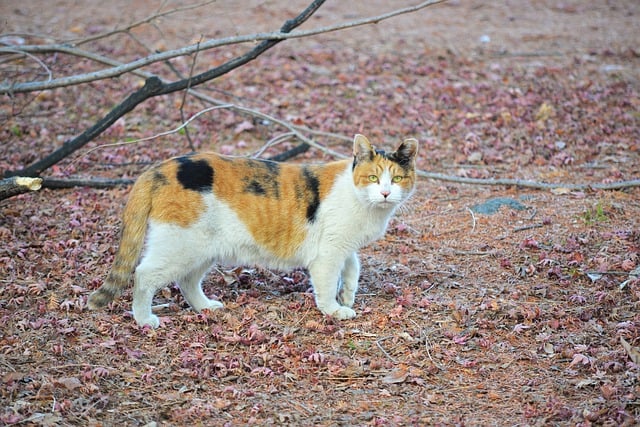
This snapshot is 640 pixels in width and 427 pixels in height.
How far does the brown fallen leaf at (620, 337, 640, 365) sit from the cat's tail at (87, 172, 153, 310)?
367 cm

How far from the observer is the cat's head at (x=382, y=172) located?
5609 mm

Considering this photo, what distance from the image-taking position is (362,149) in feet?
18.7

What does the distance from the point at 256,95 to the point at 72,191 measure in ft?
12.1

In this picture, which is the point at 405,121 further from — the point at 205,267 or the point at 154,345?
the point at 154,345

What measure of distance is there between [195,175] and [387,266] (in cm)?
224

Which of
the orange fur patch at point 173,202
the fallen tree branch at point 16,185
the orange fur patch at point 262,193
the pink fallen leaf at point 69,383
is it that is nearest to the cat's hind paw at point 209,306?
the orange fur patch at point 262,193

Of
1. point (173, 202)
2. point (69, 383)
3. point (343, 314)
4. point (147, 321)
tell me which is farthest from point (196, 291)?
point (69, 383)

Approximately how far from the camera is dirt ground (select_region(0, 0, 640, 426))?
471cm

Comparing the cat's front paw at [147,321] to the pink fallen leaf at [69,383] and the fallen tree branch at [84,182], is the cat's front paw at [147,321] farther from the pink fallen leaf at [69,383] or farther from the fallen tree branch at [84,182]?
the fallen tree branch at [84,182]

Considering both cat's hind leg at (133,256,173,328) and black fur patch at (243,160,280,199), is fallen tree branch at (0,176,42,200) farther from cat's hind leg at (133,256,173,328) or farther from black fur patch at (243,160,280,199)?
black fur patch at (243,160,280,199)

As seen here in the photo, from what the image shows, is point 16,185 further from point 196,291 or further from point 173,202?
point 196,291

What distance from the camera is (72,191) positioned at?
27.5 feet

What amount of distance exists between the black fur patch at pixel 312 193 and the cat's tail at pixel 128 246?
128 centimetres

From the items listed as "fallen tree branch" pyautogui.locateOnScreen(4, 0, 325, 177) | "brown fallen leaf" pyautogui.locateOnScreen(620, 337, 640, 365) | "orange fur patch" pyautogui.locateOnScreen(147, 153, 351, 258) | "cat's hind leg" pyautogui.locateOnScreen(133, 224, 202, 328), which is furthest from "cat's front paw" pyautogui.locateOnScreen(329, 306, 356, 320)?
"fallen tree branch" pyautogui.locateOnScreen(4, 0, 325, 177)
